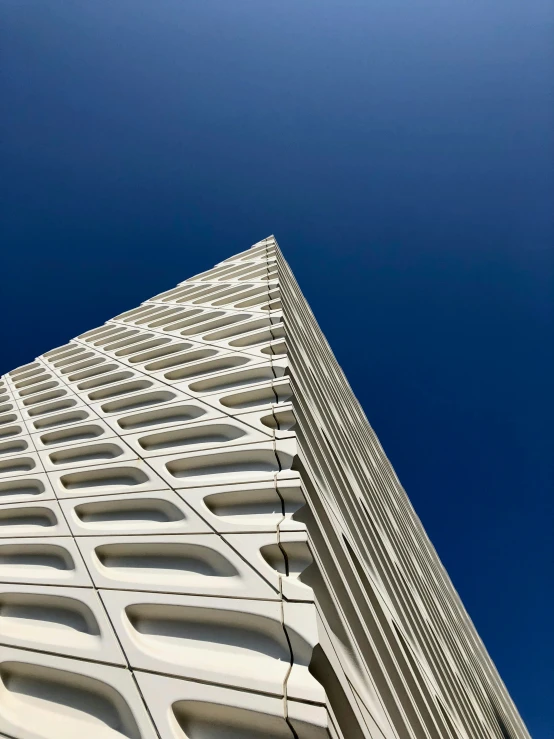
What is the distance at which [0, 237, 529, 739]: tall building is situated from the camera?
318 centimetres

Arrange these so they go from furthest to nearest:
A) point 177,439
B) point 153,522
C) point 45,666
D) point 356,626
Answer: point 177,439 → point 153,522 → point 356,626 → point 45,666

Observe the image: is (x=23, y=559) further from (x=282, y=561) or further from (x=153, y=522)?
(x=282, y=561)

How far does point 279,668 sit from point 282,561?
0.95m

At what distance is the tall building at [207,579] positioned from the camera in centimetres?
318

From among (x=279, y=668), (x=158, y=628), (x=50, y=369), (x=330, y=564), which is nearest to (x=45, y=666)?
(x=158, y=628)

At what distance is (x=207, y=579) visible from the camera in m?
4.09

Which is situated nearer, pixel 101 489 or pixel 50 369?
pixel 101 489

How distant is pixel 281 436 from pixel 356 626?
2.23 meters

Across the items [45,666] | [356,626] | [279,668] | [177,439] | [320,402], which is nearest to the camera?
[279,668]

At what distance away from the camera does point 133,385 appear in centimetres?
998

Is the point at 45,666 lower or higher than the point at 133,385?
lower

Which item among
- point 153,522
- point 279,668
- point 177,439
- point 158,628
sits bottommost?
point 279,668

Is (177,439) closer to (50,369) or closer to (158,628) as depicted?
(158,628)

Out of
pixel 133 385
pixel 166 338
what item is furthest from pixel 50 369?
pixel 133 385
